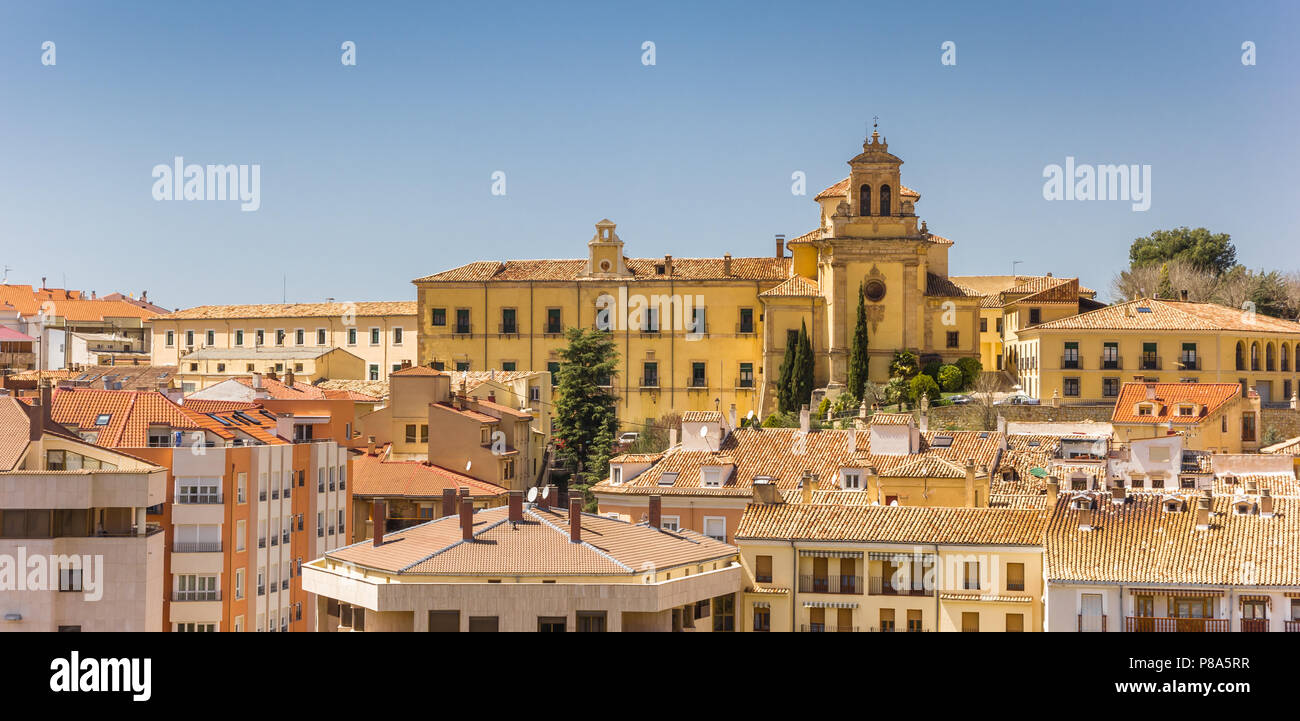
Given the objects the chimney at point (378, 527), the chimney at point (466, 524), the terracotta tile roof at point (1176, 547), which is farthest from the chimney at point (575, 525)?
the terracotta tile roof at point (1176, 547)

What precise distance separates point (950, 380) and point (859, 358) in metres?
3.30

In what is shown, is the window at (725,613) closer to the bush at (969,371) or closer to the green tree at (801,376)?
the green tree at (801,376)

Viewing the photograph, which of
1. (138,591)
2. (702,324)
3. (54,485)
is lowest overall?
(138,591)

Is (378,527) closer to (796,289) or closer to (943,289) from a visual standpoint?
(796,289)

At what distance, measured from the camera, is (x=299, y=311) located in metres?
Answer: 68.0

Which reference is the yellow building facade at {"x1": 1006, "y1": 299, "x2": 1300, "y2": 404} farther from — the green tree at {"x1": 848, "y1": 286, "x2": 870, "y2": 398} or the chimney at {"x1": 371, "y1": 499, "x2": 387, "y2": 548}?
the chimney at {"x1": 371, "y1": 499, "x2": 387, "y2": 548}

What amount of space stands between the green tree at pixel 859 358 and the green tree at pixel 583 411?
8680mm

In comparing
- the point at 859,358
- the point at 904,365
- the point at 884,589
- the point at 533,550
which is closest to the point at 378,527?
the point at 533,550

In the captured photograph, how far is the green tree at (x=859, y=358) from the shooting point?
52688 millimetres
